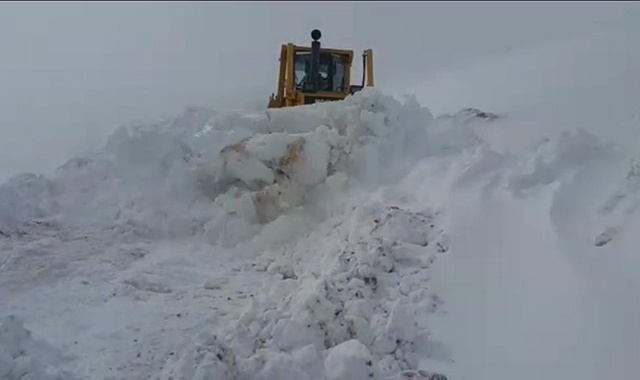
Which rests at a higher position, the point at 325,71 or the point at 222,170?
the point at 325,71

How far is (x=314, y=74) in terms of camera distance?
331 inches

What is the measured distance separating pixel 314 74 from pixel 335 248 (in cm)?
358

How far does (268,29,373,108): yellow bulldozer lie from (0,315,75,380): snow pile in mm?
4816

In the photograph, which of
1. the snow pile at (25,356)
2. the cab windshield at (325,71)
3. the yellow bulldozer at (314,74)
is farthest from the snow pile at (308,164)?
the snow pile at (25,356)

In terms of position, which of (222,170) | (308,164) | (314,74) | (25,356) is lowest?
(25,356)

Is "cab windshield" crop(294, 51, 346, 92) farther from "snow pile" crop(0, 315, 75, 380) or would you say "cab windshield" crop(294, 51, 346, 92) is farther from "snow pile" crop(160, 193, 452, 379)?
"snow pile" crop(0, 315, 75, 380)

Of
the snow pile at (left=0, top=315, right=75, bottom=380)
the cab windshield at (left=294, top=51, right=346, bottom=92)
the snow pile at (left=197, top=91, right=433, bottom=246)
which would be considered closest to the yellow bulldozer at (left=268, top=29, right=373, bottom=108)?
the cab windshield at (left=294, top=51, right=346, bottom=92)

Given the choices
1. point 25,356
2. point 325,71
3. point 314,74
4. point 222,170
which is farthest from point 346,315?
point 325,71

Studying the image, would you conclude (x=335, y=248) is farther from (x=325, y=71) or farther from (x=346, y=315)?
(x=325, y=71)

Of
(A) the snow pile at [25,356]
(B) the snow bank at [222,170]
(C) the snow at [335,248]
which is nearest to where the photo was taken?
(A) the snow pile at [25,356]

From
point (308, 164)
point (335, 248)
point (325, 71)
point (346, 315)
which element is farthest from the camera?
point (325, 71)

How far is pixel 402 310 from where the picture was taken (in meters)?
4.19

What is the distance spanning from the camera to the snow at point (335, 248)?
12.7 feet

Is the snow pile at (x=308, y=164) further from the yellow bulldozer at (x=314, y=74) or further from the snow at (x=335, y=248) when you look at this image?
the yellow bulldozer at (x=314, y=74)
